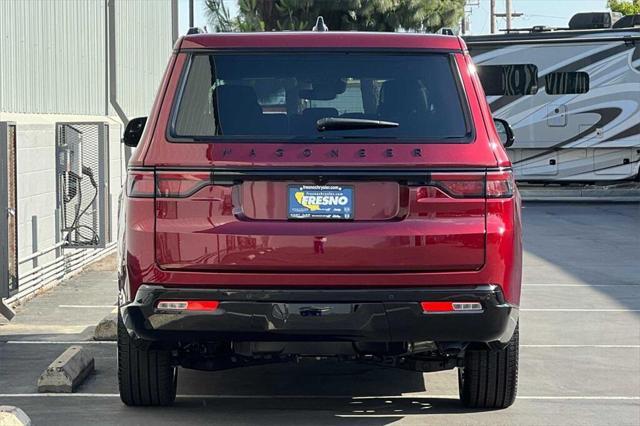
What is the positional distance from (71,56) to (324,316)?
30.2 feet

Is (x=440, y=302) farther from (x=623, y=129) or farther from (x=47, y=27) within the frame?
(x=623, y=129)

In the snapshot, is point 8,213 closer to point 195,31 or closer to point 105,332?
point 105,332

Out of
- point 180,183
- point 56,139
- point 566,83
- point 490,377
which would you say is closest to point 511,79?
point 566,83

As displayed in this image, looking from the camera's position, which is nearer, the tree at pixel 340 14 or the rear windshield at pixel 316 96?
the rear windshield at pixel 316 96

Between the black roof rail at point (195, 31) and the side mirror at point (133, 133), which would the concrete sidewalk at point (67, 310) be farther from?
the black roof rail at point (195, 31)

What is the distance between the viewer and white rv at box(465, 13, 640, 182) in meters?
24.0

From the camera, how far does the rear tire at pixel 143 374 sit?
6.43 m

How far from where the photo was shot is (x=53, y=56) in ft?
43.6

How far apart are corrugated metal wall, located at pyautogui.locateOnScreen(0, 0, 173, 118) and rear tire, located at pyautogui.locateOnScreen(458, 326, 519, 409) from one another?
6.13 m

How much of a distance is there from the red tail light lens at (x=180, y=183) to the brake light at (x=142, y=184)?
0.11 ft

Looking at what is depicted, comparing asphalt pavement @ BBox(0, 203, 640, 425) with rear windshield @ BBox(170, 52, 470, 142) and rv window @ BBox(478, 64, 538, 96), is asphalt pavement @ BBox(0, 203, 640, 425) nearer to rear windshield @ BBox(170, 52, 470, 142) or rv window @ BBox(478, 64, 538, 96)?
rear windshield @ BBox(170, 52, 470, 142)

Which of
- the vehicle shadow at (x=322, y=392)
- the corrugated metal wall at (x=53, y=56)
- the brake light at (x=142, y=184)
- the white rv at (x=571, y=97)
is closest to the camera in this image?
the brake light at (x=142, y=184)

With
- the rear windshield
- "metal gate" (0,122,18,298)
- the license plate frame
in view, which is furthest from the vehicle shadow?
"metal gate" (0,122,18,298)

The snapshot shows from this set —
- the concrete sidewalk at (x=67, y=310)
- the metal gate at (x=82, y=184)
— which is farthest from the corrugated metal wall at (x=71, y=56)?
the concrete sidewalk at (x=67, y=310)
